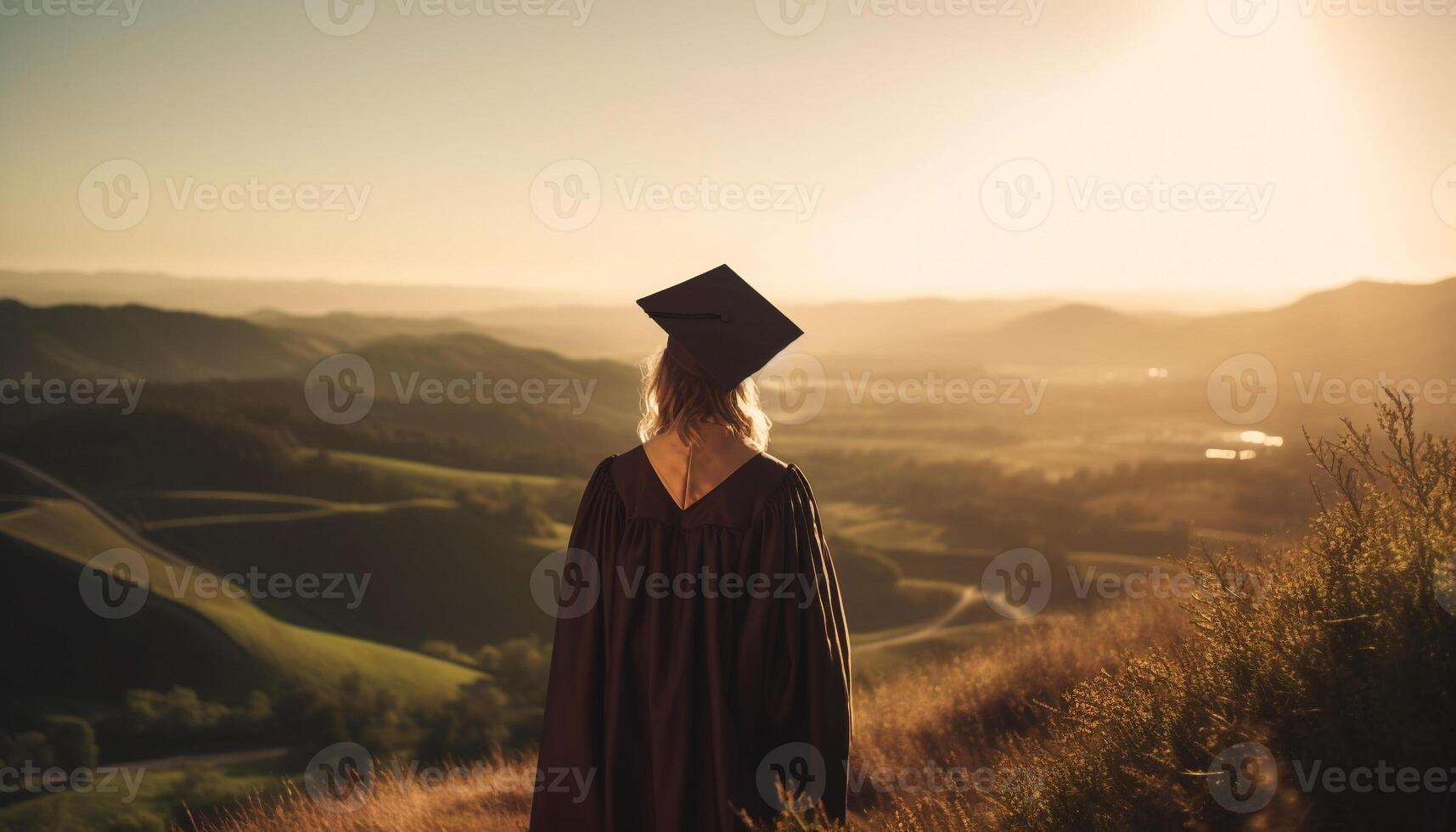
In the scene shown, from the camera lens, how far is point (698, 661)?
311 cm

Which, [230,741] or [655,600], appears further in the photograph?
[230,741]

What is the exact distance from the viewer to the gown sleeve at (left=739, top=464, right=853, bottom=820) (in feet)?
9.86

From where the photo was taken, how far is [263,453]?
2358cm

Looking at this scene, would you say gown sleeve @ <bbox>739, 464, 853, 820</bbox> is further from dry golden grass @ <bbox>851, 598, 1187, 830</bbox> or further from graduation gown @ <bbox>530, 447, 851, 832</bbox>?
dry golden grass @ <bbox>851, 598, 1187, 830</bbox>

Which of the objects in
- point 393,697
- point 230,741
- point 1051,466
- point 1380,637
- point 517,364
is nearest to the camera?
point 1380,637

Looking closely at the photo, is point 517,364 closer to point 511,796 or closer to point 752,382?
point 511,796

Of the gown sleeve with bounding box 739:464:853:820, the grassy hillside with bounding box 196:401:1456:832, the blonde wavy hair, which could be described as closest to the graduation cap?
the blonde wavy hair

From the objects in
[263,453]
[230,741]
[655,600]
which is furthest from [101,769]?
[655,600]

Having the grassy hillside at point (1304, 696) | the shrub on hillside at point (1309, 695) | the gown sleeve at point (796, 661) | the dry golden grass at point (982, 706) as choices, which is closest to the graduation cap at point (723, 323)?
the gown sleeve at point (796, 661)

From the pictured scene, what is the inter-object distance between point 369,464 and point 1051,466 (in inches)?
709

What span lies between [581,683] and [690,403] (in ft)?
3.44

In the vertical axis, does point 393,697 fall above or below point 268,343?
below

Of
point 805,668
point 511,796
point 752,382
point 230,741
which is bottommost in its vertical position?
point 230,741

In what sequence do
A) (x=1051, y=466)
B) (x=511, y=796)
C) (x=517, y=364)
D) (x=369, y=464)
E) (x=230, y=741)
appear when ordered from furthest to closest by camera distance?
(x=517, y=364) < (x=369, y=464) < (x=1051, y=466) < (x=230, y=741) < (x=511, y=796)
